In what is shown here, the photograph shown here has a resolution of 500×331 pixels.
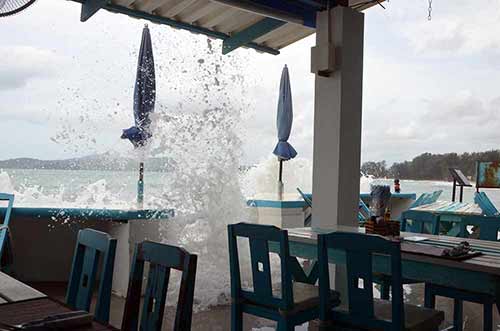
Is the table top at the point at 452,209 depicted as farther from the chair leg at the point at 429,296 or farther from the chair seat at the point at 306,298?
the chair seat at the point at 306,298

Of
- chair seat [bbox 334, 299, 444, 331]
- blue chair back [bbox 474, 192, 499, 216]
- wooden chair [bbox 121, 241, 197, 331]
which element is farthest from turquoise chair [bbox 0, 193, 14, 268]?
blue chair back [bbox 474, 192, 499, 216]

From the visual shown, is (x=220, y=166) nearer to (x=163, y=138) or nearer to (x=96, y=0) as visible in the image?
(x=163, y=138)

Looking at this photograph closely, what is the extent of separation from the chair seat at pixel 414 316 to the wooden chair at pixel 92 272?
42.1 inches

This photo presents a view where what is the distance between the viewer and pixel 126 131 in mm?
4809

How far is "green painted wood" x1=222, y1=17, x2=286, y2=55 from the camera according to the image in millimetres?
4656

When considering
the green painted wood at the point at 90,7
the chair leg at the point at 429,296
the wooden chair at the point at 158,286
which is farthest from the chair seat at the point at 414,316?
the green painted wood at the point at 90,7

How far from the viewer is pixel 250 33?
490cm

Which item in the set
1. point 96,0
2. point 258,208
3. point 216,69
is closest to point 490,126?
point 258,208

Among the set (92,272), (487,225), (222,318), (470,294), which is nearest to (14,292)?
(92,272)

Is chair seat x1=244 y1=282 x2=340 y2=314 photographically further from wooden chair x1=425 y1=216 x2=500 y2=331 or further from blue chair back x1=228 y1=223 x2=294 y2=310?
wooden chair x1=425 y1=216 x2=500 y2=331

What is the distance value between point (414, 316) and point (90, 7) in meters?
3.61

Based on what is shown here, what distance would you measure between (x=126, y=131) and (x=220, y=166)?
1025 millimetres

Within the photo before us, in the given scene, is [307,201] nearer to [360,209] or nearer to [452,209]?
[360,209]

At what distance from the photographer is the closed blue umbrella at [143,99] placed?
4824 mm
